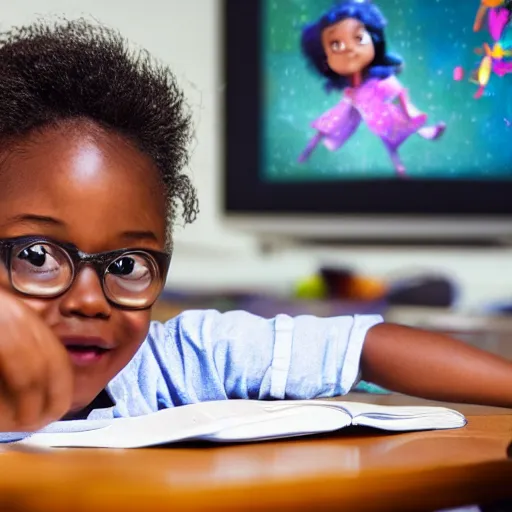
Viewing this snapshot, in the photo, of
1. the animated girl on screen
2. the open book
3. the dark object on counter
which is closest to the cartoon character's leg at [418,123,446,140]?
the animated girl on screen

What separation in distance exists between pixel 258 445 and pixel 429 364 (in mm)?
86

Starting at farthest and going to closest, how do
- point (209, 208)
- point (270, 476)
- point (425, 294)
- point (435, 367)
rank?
point (425, 294), point (209, 208), point (435, 367), point (270, 476)

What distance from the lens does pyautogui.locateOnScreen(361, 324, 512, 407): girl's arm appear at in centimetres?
29

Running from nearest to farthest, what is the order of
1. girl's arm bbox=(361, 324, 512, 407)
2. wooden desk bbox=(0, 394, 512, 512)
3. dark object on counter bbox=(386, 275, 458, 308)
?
1. wooden desk bbox=(0, 394, 512, 512)
2. girl's arm bbox=(361, 324, 512, 407)
3. dark object on counter bbox=(386, 275, 458, 308)

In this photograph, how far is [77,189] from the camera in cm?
26

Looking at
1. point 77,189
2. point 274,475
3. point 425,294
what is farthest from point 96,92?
point 425,294

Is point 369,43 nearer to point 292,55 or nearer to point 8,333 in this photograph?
point 292,55

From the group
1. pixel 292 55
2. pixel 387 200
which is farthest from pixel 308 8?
pixel 387 200

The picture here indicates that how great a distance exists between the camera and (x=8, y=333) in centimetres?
20

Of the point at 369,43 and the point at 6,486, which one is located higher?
the point at 369,43

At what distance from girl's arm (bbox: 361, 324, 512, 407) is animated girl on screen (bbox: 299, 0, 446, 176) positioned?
0.07 metres

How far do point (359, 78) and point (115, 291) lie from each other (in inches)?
4.7

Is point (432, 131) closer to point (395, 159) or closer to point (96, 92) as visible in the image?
point (395, 159)

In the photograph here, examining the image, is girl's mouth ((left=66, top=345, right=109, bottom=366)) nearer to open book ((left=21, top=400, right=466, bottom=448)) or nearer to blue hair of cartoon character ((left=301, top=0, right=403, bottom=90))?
open book ((left=21, top=400, right=466, bottom=448))
